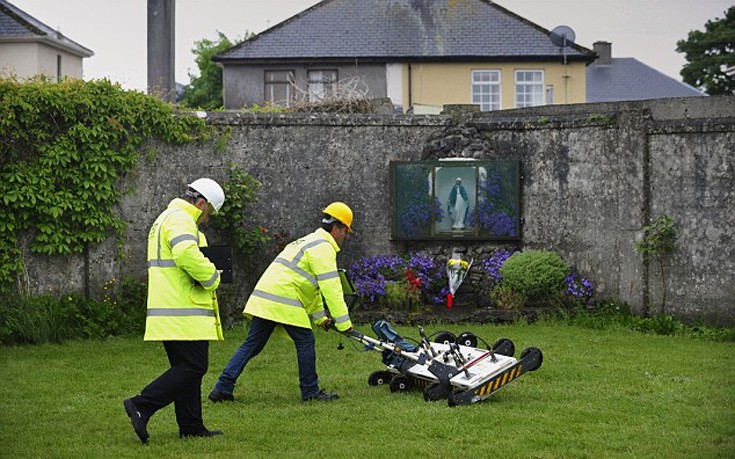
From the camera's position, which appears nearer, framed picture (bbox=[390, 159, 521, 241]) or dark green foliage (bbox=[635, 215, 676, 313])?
dark green foliage (bbox=[635, 215, 676, 313])

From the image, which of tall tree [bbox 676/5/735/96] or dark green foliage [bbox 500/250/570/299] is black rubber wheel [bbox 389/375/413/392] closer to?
dark green foliage [bbox 500/250/570/299]

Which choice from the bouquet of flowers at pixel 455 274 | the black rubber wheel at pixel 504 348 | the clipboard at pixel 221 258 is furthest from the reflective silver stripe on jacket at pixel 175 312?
the bouquet of flowers at pixel 455 274

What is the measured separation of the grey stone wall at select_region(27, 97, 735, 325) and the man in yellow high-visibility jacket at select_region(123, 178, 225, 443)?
7.25 meters

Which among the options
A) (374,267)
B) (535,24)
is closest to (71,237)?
(374,267)

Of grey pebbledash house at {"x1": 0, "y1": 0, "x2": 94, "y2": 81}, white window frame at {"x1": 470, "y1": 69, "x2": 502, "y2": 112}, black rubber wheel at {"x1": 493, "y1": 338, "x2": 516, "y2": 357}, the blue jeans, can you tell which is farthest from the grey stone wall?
grey pebbledash house at {"x1": 0, "y1": 0, "x2": 94, "y2": 81}

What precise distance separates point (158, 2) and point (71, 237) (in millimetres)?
7576

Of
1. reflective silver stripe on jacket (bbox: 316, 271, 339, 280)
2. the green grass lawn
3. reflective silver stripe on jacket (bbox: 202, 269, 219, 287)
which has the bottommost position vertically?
the green grass lawn

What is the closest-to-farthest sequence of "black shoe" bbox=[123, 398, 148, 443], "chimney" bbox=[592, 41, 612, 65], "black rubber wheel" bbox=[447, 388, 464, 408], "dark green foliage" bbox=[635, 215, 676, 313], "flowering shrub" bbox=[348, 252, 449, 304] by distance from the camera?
"black shoe" bbox=[123, 398, 148, 443] → "black rubber wheel" bbox=[447, 388, 464, 408] → "dark green foliage" bbox=[635, 215, 676, 313] → "flowering shrub" bbox=[348, 252, 449, 304] → "chimney" bbox=[592, 41, 612, 65]

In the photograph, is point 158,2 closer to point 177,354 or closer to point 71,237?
point 71,237

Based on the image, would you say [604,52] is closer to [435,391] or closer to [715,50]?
[715,50]

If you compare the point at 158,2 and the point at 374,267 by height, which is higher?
the point at 158,2

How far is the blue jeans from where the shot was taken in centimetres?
1173

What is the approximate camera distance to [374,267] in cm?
1809

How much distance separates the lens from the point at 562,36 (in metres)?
40.5
